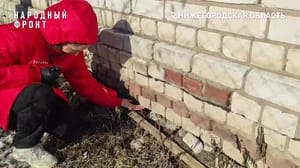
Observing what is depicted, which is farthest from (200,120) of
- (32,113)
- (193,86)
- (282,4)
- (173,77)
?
(32,113)

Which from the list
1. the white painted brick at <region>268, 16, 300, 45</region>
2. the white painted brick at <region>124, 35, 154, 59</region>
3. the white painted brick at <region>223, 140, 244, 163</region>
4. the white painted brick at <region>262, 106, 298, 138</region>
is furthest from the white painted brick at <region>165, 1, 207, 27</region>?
the white painted brick at <region>223, 140, 244, 163</region>

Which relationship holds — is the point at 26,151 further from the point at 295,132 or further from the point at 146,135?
the point at 295,132

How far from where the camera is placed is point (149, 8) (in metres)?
2.81

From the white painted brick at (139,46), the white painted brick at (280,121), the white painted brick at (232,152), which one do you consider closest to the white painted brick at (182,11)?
the white painted brick at (139,46)

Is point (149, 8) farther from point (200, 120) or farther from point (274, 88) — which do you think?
point (274, 88)

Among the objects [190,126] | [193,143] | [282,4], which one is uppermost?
[282,4]

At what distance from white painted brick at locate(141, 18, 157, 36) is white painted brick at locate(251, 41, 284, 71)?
37.4 inches

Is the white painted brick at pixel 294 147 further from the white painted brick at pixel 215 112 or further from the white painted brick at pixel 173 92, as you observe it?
the white painted brick at pixel 173 92

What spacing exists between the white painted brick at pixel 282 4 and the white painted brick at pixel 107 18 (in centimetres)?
162

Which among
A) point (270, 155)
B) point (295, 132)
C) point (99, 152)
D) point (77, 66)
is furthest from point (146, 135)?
point (295, 132)

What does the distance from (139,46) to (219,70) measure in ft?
2.85

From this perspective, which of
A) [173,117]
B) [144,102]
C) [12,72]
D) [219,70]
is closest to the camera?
[219,70]

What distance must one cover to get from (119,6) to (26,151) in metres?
1.45

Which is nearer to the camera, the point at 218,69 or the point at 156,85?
the point at 218,69
